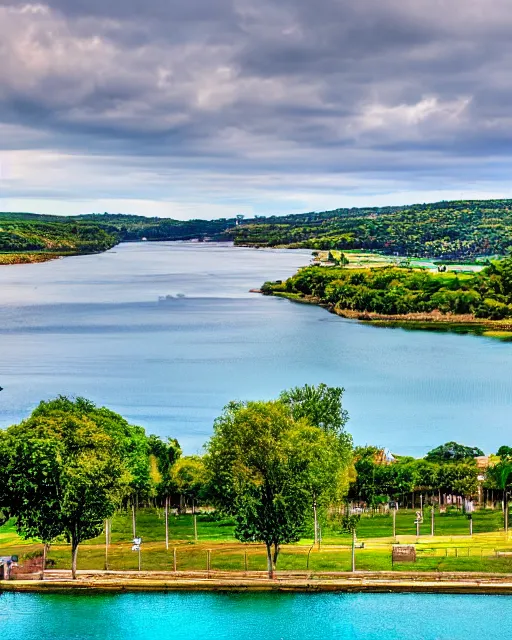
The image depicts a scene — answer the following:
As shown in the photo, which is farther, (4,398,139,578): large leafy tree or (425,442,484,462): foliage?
(425,442,484,462): foliage

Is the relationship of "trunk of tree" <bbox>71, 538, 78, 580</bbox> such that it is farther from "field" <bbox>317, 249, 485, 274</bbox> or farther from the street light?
"field" <bbox>317, 249, 485, 274</bbox>

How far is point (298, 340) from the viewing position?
75.3m

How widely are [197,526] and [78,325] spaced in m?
55.5

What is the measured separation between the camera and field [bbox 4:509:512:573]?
26.3 metres

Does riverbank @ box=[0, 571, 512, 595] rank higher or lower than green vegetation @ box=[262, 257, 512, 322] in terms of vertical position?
lower

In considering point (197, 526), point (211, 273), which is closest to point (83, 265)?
point (211, 273)

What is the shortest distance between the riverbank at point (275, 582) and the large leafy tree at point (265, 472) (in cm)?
61

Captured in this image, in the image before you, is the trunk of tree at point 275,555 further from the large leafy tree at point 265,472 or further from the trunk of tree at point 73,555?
the trunk of tree at point 73,555

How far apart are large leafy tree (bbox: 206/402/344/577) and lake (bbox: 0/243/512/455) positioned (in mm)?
12270

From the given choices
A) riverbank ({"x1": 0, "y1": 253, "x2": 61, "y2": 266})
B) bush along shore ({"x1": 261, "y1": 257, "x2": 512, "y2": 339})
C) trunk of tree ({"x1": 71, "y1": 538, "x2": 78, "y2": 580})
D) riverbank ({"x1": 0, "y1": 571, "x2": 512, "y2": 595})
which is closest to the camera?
riverbank ({"x1": 0, "y1": 571, "x2": 512, "y2": 595})

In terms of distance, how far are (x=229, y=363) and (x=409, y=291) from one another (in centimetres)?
3869

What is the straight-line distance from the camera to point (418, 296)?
320ft

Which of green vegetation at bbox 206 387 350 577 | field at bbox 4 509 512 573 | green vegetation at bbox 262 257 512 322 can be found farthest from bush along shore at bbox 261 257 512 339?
green vegetation at bbox 206 387 350 577

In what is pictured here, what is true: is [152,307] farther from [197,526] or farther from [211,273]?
[197,526]
